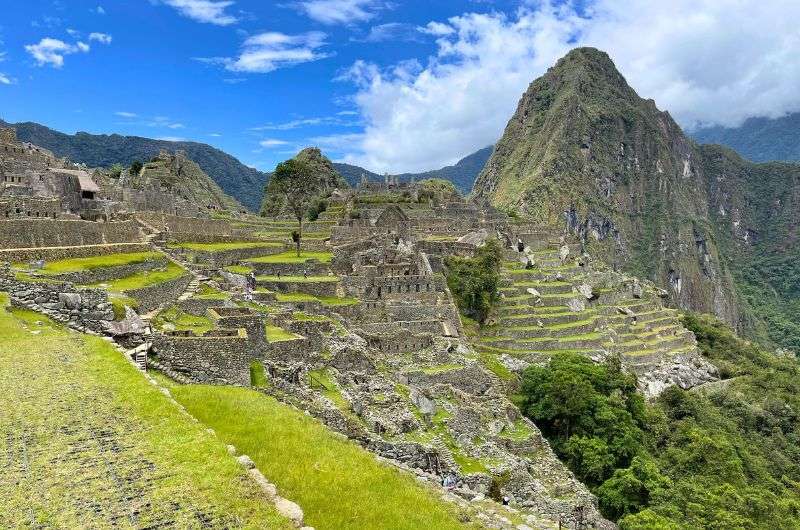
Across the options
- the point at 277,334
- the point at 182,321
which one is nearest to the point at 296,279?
the point at 277,334

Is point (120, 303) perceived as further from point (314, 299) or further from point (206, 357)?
point (314, 299)

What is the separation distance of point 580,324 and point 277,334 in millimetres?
28897

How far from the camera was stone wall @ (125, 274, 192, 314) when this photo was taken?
19.6m

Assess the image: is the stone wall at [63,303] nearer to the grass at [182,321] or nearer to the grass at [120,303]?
the grass at [120,303]

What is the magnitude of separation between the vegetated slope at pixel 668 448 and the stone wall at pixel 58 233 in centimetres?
2240

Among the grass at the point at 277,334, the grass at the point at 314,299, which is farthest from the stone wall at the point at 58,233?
the grass at the point at 277,334

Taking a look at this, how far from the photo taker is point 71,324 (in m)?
14.2

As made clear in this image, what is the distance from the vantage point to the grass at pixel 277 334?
20.3 meters

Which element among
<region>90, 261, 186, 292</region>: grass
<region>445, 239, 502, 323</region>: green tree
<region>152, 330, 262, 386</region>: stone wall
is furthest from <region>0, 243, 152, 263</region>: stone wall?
<region>445, 239, 502, 323</region>: green tree

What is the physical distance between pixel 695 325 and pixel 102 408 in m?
67.6

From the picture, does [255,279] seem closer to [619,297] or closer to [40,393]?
[40,393]

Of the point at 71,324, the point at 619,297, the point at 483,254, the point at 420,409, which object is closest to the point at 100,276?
the point at 71,324

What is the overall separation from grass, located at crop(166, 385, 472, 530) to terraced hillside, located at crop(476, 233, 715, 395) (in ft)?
83.6

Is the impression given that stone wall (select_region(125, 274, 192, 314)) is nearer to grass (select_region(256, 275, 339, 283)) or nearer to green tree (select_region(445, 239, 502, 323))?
grass (select_region(256, 275, 339, 283))
